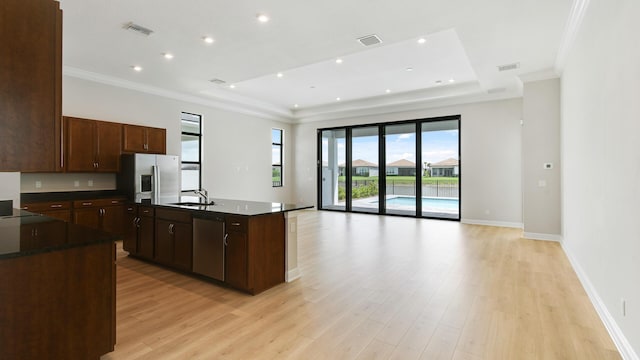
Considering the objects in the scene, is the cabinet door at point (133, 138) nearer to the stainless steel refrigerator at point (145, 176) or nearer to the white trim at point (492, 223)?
the stainless steel refrigerator at point (145, 176)

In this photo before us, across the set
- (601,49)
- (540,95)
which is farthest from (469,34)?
(540,95)

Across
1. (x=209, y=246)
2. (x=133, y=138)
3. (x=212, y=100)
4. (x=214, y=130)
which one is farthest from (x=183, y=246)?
(x=212, y=100)

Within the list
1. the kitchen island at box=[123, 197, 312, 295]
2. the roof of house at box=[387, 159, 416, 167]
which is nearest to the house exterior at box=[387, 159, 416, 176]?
the roof of house at box=[387, 159, 416, 167]

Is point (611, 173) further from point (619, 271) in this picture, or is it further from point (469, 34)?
point (469, 34)

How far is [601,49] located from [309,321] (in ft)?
11.5

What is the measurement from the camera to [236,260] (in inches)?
132

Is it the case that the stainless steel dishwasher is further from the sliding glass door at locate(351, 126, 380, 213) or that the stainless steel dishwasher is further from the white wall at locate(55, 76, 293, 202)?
the sliding glass door at locate(351, 126, 380, 213)

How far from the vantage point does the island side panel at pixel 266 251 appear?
3.29 metres

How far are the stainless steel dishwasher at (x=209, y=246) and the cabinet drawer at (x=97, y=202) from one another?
2899 millimetres

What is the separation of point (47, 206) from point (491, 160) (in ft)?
28.5

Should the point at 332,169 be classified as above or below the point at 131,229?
above

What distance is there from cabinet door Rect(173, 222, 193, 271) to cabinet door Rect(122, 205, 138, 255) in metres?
1.01

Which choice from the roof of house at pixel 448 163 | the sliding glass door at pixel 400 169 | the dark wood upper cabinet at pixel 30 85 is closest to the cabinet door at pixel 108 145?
the dark wood upper cabinet at pixel 30 85

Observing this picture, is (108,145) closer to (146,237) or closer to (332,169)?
(146,237)
